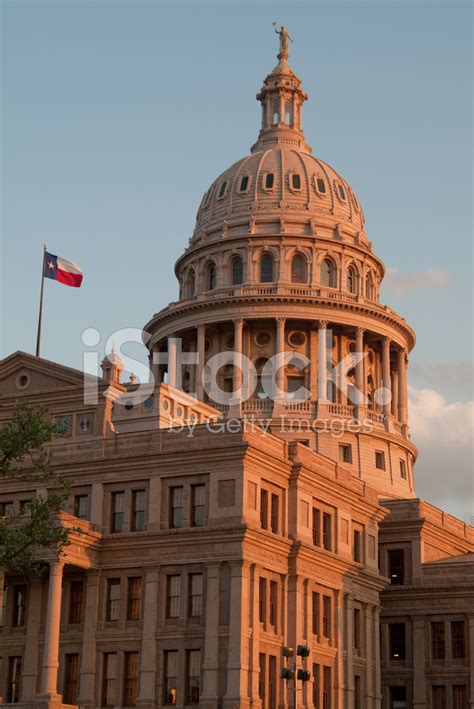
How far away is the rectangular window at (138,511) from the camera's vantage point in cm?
7250

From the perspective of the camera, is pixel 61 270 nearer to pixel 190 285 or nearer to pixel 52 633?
pixel 52 633

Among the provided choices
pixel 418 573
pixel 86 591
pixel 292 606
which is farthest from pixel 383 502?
pixel 86 591

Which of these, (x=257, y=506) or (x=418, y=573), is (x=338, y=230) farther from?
(x=257, y=506)

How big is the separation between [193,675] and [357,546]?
741 inches

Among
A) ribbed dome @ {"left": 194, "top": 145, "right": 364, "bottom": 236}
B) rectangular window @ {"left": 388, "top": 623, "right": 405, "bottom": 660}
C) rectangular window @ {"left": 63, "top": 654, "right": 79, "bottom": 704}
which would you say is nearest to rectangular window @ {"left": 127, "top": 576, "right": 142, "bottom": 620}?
rectangular window @ {"left": 63, "top": 654, "right": 79, "bottom": 704}

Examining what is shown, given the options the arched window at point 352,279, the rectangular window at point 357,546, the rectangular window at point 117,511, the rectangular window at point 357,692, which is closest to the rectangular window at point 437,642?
the rectangular window at point 357,692

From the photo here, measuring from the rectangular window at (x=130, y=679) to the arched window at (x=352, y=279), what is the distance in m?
52.7

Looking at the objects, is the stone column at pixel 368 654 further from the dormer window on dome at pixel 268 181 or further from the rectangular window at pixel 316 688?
the dormer window on dome at pixel 268 181

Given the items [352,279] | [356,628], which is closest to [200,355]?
[352,279]

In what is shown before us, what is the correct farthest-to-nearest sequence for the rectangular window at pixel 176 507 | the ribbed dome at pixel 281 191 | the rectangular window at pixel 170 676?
the ribbed dome at pixel 281 191 < the rectangular window at pixel 176 507 < the rectangular window at pixel 170 676

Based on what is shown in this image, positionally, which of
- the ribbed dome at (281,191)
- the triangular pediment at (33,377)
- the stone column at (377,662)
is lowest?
the stone column at (377,662)

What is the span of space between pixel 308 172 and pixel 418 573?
43365mm

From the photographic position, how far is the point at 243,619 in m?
67.2

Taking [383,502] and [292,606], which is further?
[383,502]
